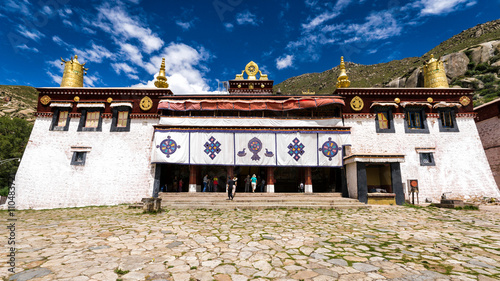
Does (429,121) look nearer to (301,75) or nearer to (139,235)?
(139,235)

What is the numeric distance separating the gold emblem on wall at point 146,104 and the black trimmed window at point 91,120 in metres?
3.10

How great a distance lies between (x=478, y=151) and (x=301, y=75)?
89.7 meters

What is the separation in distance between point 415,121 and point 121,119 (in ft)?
73.8

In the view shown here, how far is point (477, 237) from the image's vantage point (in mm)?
6398

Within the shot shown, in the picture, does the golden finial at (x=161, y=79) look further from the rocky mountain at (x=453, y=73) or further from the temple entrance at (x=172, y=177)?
the rocky mountain at (x=453, y=73)

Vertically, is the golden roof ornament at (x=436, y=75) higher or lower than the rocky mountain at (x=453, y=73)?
lower

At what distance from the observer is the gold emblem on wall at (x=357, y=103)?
1700 cm

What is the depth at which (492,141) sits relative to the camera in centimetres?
1697

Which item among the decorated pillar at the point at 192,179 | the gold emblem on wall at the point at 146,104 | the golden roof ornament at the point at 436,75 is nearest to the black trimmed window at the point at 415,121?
the golden roof ornament at the point at 436,75

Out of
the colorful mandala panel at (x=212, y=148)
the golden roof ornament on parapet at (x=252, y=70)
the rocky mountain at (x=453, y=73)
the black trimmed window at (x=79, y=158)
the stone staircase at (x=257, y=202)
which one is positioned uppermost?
the rocky mountain at (x=453, y=73)

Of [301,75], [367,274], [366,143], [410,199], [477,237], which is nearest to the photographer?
[367,274]

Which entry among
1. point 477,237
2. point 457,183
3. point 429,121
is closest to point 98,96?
point 477,237

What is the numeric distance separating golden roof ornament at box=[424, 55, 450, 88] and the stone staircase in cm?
1288

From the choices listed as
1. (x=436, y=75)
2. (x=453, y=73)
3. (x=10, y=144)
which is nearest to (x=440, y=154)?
(x=436, y=75)
